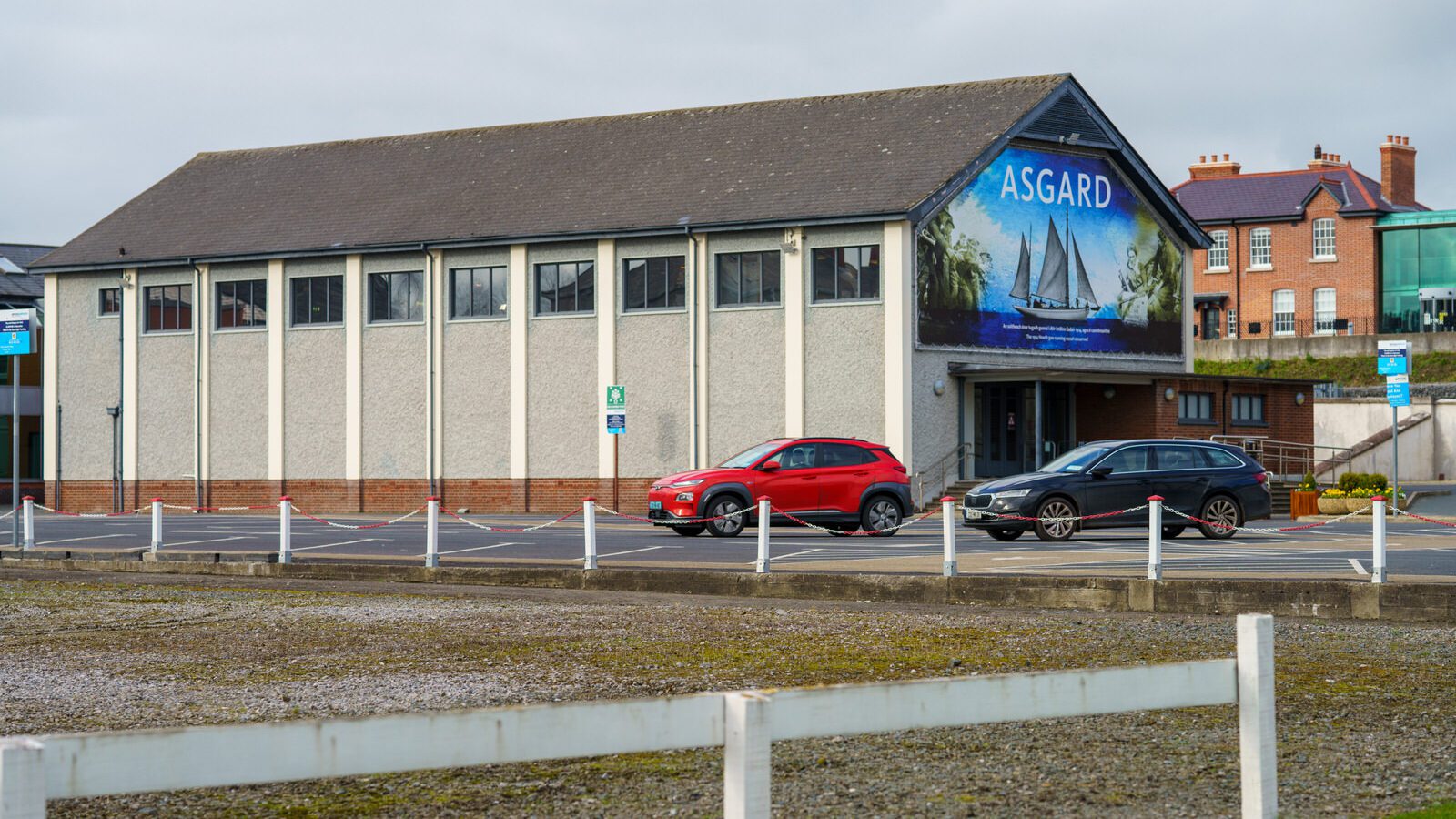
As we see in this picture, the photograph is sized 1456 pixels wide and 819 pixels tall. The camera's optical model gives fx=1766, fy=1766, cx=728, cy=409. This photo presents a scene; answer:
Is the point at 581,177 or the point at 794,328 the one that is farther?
the point at 581,177

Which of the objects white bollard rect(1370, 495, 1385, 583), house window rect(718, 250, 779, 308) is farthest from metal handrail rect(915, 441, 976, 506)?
white bollard rect(1370, 495, 1385, 583)

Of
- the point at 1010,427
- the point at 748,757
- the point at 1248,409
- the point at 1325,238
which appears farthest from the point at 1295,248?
the point at 748,757

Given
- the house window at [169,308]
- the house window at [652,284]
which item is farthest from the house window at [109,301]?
the house window at [652,284]

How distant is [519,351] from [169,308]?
10.6 metres

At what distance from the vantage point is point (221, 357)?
4547cm

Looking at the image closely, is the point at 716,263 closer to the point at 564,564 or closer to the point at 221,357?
the point at 221,357

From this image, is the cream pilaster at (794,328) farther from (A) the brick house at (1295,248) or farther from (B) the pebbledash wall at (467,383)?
(A) the brick house at (1295,248)

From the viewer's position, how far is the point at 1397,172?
68.1 m

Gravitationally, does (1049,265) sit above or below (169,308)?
above

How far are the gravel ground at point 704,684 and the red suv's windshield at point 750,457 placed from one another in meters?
10.3

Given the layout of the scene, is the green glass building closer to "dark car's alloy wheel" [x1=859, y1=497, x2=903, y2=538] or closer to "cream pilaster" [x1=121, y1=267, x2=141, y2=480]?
"dark car's alloy wheel" [x1=859, y1=497, x2=903, y2=538]

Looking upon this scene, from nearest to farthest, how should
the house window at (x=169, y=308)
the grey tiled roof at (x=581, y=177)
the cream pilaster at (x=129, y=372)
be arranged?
the grey tiled roof at (x=581, y=177)
the house window at (x=169, y=308)
the cream pilaster at (x=129, y=372)

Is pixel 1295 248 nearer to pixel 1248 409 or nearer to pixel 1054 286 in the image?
pixel 1248 409

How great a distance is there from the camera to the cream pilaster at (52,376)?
47469 mm
